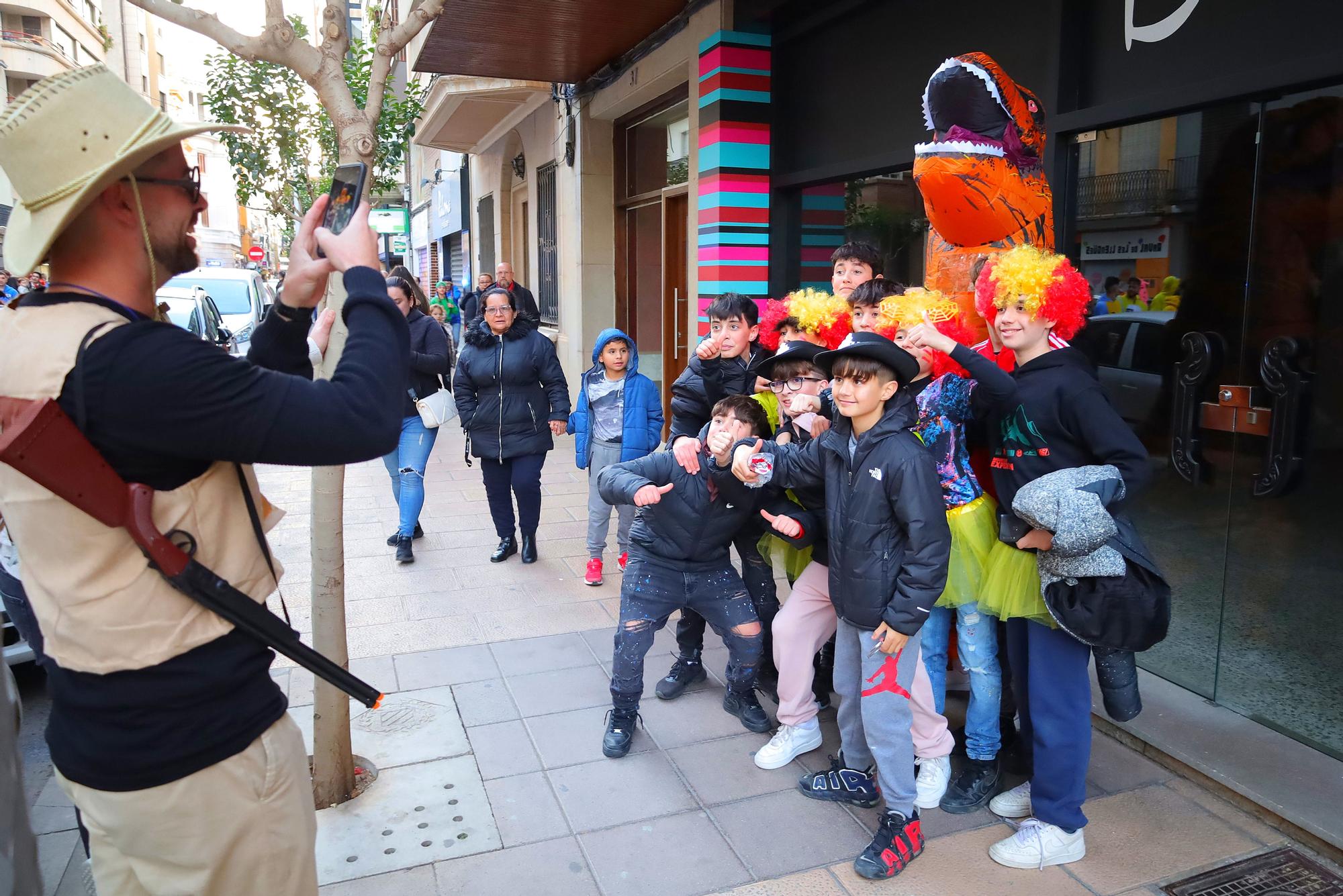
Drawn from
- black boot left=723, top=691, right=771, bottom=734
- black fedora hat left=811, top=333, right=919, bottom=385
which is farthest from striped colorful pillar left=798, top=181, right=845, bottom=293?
black fedora hat left=811, top=333, right=919, bottom=385

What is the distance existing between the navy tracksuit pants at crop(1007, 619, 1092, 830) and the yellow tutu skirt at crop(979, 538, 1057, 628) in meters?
0.06

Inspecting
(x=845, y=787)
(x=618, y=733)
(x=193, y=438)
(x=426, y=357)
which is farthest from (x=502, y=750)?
(x=426, y=357)

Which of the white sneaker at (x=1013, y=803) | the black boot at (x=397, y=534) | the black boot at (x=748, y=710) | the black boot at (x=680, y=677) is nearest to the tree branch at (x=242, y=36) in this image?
the black boot at (x=680, y=677)

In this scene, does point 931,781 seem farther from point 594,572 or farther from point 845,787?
point 594,572

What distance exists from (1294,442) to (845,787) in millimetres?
2264

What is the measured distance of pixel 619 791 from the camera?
3.61 meters

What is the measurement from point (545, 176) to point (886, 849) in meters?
11.6

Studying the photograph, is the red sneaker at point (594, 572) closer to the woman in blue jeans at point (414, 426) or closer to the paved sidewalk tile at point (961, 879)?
the woman in blue jeans at point (414, 426)

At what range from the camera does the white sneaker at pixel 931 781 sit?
3500 mm

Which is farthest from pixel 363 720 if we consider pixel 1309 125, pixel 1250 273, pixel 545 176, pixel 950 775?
pixel 545 176

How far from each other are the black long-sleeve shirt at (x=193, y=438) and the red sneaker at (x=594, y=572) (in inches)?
164

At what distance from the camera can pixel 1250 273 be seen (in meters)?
4.02

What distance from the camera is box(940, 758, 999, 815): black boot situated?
349 centimetres

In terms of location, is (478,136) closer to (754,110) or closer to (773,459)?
(754,110)
